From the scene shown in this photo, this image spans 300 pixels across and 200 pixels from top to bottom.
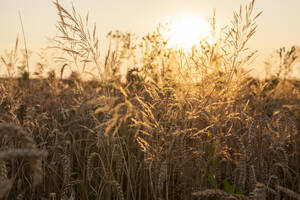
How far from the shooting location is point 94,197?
5.62ft

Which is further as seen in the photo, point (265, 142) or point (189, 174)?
point (265, 142)

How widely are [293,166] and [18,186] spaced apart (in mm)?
2035

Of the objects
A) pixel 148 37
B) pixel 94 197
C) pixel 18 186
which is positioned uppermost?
pixel 148 37

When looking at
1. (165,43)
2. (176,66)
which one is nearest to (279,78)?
(165,43)

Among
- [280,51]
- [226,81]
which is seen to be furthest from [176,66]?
[280,51]

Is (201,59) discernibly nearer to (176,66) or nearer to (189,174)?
(176,66)

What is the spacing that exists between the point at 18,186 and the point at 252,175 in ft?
4.47

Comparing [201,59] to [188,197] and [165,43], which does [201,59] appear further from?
[188,197]

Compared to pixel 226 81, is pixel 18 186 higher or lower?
lower

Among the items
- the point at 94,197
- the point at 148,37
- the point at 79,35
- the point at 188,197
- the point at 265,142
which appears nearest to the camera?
the point at 79,35

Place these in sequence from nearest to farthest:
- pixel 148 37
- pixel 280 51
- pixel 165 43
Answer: pixel 165 43 < pixel 148 37 < pixel 280 51

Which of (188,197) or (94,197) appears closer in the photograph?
(188,197)

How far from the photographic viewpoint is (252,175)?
1416mm

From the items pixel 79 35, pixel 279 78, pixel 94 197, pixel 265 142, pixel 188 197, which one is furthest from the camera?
pixel 279 78
